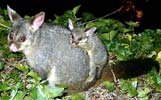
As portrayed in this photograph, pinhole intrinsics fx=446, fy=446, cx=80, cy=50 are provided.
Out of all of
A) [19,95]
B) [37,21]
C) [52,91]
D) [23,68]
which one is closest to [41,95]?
[52,91]

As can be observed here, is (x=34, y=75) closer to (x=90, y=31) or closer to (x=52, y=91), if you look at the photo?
(x=52, y=91)

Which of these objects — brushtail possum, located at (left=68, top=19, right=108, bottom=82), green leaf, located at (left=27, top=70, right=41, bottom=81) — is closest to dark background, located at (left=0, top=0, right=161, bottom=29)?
brushtail possum, located at (left=68, top=19, right=108, bottom=82)

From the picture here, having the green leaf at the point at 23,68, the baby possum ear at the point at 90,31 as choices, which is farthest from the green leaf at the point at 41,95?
the baby possum ear at the point at 90,31

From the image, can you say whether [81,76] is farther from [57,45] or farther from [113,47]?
[113,47]

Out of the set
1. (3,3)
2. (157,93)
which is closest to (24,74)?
(157,93)

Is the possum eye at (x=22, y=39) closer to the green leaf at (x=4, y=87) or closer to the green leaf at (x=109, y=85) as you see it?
the green leaf at (x=4, y=87)
